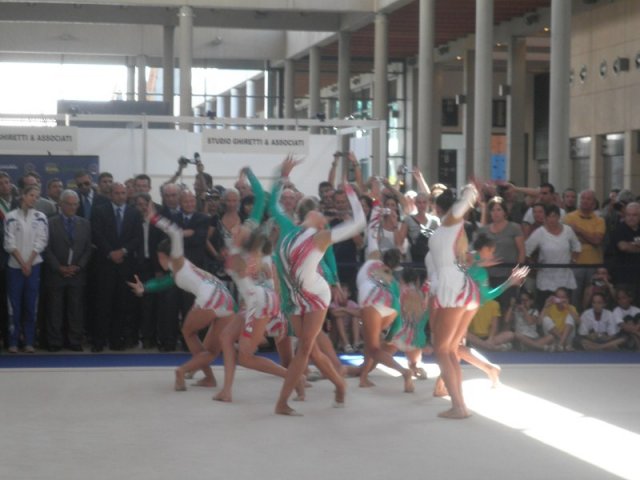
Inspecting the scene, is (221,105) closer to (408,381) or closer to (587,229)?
(587,229)

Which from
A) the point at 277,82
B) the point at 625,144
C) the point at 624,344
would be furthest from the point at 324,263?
the point at 277,82

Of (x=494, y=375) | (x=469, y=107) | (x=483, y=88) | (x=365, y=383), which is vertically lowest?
(x=365, y=383)

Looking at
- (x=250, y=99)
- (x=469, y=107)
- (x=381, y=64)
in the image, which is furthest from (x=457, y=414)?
(x=250, y=99)

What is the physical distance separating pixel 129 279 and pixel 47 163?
3730mm

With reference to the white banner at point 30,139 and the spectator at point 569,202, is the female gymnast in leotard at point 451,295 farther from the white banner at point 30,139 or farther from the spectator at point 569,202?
the white banner at point 30,139

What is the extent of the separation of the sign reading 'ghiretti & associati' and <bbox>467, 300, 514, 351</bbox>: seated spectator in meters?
4.81

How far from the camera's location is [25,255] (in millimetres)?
13273

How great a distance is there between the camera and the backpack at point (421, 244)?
1398 centimetres

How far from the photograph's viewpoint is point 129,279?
13.8m

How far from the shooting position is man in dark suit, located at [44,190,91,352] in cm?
1346

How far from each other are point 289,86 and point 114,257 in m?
28.1

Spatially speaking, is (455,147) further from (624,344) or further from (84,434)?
(84,434)

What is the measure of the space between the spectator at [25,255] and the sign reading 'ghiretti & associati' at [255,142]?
15.7ft

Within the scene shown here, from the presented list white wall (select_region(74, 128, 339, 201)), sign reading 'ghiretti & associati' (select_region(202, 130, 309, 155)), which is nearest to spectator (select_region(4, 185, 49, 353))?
white wall (select_region(74, 128, 339, 201))
